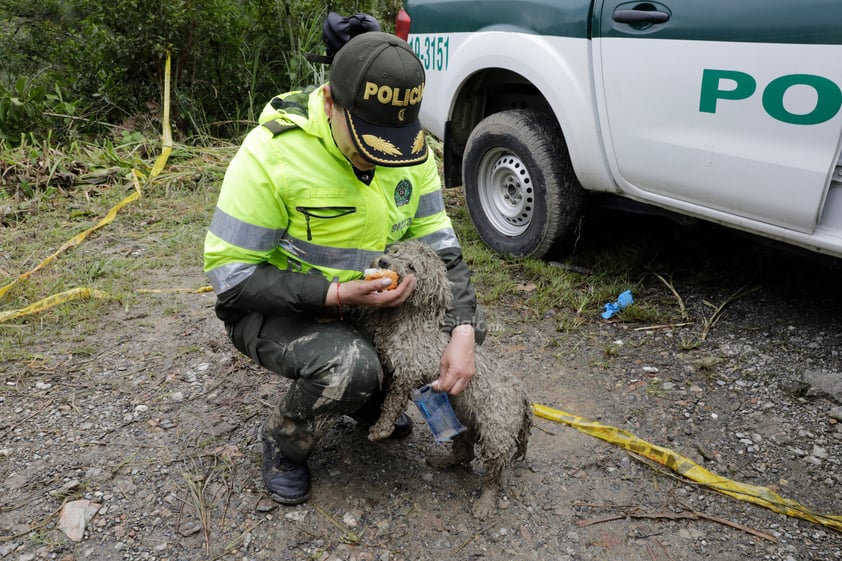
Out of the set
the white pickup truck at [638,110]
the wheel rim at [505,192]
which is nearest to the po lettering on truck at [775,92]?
the white pickup truck at [638,110]

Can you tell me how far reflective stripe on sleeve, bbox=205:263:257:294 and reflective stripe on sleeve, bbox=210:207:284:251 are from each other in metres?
0.06

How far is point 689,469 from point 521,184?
6.85 ft

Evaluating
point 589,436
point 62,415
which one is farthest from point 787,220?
point 62,415

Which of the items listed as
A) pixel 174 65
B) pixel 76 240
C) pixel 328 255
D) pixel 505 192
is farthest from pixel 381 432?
pixel 174 65

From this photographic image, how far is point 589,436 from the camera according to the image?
2846mm

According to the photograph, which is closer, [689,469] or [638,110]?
[689,469]

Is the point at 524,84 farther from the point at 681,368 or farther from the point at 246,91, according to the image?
the point at 246,91

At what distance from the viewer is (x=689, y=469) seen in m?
2.61

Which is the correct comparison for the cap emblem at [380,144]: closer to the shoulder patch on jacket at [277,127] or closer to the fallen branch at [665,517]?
the shoulder patch on jacket at [277,127]

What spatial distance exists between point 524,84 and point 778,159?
5.80 feet

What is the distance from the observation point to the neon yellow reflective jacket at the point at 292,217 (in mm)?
2154

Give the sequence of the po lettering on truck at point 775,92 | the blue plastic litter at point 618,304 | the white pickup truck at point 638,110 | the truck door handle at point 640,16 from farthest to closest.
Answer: the blue plastic litter at point 618,304
the truck door handle at point 640,16
the white pickup truck at point 638,110
the po lettering on truck at point 775,92

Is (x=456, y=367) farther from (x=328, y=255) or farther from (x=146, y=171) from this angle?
(x=146, y=171)

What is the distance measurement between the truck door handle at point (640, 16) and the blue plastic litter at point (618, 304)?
1406 mm
